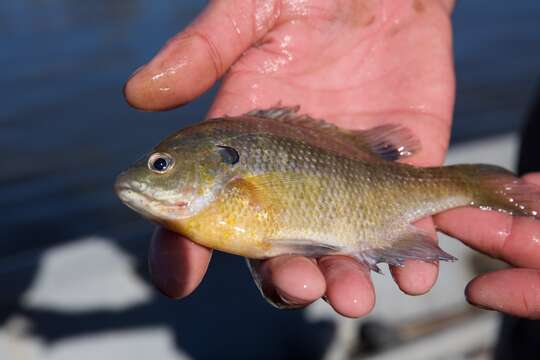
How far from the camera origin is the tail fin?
10.6ft

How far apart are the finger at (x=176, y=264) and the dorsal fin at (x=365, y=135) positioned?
0.78 meters

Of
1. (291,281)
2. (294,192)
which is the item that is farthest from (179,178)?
(291,281)

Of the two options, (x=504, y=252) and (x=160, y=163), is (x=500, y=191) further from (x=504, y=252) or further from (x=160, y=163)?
(x=160, y=163)

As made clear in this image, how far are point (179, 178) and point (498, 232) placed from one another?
1.62 metres

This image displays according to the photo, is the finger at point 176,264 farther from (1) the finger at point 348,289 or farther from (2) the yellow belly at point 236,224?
(1) the finger at point 348,289

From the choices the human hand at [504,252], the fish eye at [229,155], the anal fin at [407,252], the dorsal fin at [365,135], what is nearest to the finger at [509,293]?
the human hand at [504,252]

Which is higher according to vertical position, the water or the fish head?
the fish head

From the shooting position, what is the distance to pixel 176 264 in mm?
2811

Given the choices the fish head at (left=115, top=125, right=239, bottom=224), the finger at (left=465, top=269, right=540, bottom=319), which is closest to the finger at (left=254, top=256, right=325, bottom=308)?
the fish head at (left=115, top=125, right=239, bottom=224)

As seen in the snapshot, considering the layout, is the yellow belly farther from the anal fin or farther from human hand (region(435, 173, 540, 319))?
human hand (region(435, 173, 540, 319))

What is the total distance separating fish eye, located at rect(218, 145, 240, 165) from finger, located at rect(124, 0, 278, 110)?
40cm

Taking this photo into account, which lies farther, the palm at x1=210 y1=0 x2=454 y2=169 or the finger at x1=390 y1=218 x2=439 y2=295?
the palm at x1=210 y1=0 x2=454 y2=169

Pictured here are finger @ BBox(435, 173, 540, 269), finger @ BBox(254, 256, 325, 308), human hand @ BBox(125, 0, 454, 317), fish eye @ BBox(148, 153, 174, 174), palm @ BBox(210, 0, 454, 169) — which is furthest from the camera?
palm @ BBox(210, 0, 454, 169)

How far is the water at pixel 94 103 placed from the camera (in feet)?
26.8
